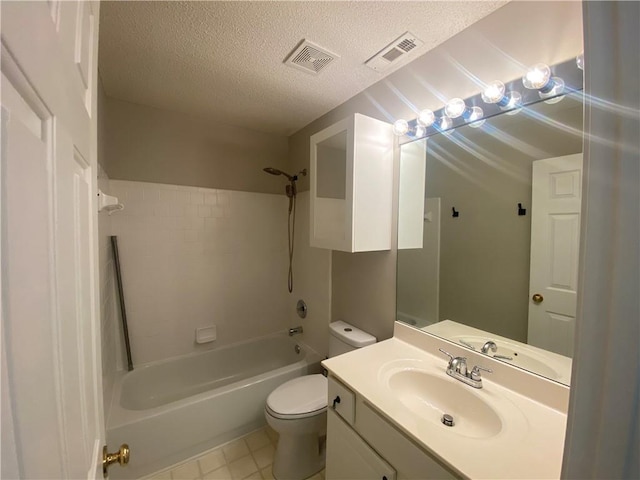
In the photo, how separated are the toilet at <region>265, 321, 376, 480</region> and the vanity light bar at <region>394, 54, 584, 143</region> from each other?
1.28m

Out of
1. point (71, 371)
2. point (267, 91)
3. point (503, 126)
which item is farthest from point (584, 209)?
point (267, 91)

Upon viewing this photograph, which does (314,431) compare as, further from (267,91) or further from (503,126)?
(267,91)

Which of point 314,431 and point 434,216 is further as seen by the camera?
point 314,431

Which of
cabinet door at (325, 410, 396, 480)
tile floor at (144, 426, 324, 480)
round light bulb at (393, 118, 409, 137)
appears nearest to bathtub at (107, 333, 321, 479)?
tile floor at (144, 426, 324, 480)

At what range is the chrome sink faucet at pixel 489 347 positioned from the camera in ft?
3.74

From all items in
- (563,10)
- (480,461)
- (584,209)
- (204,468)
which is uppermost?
(563,10)

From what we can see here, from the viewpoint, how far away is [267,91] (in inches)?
68.9

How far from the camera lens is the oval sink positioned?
97 centimetres

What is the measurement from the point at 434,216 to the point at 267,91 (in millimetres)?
1350

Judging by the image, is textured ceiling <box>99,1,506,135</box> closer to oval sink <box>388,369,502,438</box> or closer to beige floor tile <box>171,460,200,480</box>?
oval sink <box>388,369,502,438</box>

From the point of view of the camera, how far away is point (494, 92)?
108cm

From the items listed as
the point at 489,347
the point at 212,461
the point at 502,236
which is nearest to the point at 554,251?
the point at 502,236

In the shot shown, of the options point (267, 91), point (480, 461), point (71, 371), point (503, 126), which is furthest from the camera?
point (267, 91)

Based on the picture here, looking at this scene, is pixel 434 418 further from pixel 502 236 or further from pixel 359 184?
pixel 359 184
